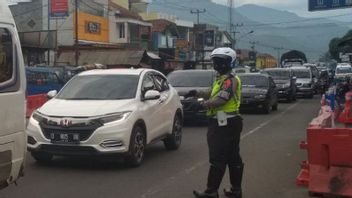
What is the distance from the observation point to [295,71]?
35781 mm

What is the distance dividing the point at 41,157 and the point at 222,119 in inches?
153

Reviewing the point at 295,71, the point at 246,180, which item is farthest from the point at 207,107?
the point at 295,71

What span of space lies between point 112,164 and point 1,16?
13.9 feet

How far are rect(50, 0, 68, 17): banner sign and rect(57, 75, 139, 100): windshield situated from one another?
47469 mm

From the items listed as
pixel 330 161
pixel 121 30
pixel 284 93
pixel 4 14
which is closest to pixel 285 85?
pixel 284 93

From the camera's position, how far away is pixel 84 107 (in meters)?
9.43

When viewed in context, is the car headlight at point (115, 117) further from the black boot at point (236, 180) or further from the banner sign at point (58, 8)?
the banner sign at point (58, 8)

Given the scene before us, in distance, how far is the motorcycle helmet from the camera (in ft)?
23.2

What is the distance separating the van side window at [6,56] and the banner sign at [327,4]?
2390 centimetres

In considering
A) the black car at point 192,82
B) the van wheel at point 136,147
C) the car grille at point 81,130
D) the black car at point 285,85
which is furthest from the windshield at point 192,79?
the black car at point 285,85

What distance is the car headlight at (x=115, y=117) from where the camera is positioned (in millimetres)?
9188

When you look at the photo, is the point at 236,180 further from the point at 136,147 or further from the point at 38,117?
the point at 38,117

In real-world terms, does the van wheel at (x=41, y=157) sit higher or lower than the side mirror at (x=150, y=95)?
lower

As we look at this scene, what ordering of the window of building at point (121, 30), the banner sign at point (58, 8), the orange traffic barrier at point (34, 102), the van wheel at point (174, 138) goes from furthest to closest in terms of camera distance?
the window of building at point (121, 30) < the banner sign at point (58, 8) < the orange traffic barrier at point (34, 102) < the van wheel at point (174, 138)
